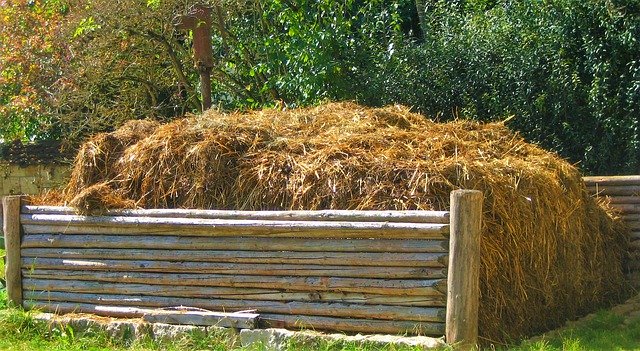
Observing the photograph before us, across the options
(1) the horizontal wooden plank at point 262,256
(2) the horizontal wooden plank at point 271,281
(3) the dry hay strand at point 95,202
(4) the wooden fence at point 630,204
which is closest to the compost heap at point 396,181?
(3) the dry hay strand at point 95,202

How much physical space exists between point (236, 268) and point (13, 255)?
2.35 m

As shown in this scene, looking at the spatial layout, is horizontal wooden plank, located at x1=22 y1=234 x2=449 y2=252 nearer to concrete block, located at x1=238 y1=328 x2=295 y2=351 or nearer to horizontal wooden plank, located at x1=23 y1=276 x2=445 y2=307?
horizontal wooden plank, located at x1=23 y1=276 x2=445 y2=307

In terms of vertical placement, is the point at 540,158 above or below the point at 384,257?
above

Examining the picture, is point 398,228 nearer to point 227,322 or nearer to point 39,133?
point 227,322

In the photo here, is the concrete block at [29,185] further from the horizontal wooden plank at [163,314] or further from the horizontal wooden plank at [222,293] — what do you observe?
the horizontal wooden plank at [163,314]

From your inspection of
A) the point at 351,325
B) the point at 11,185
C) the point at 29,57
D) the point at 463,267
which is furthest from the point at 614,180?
the point at 11,185

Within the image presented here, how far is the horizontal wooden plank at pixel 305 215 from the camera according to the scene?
20.6 ft

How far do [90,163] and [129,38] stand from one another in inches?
209

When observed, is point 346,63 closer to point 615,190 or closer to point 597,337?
point 615,190

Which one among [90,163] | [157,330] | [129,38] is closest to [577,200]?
[157,330]

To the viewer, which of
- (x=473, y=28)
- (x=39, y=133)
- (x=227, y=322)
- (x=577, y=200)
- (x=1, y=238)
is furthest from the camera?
(x=39, y=133)

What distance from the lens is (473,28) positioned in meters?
11.0

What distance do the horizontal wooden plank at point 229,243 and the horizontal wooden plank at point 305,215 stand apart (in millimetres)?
161

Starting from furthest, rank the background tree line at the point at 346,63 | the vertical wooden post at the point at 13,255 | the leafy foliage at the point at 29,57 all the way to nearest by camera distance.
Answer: the leafy foliage at the point at 29,57
the background tree line at the point at 346,63
the vertical wooden post at the point at 13,255
